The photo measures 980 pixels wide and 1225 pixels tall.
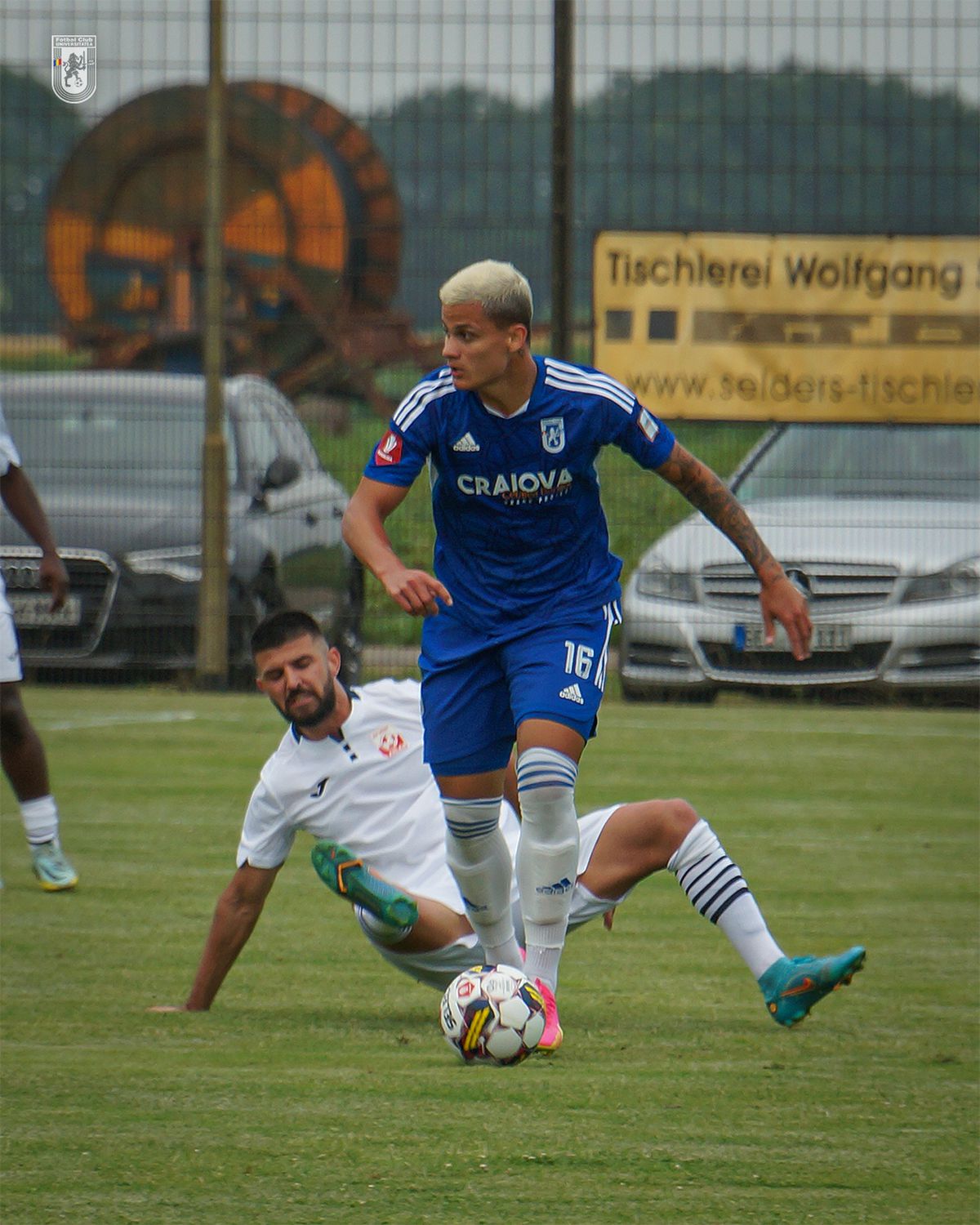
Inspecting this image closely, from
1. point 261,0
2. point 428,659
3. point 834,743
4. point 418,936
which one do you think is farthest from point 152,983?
point 261,0

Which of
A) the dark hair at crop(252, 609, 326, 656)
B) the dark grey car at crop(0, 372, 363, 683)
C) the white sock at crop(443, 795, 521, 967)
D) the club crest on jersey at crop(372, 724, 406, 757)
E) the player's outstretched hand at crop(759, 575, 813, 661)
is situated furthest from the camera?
the dark grey car at crop(0, 372, 363, 683)

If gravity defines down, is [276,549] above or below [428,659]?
below

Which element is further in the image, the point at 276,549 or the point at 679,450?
the point at 276,549

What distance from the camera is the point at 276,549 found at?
45.0 feet

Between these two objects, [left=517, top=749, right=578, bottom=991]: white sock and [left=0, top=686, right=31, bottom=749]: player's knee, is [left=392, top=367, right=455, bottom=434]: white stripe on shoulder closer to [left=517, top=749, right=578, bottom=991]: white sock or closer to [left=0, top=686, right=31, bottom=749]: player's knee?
[left=517, top=749, right=578, bottom=991]: white sock

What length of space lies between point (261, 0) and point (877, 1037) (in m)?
9.30

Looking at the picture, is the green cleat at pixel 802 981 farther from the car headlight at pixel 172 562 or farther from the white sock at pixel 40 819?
the car headlight at pixel 172 562

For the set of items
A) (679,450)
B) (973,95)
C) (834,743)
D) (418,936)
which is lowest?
(834,743)

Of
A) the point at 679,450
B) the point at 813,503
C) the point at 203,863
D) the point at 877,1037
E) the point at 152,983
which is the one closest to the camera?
the point at 679,450

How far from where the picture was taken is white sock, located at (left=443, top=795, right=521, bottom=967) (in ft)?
19.1

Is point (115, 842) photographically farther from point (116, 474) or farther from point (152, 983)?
point (116, 474)

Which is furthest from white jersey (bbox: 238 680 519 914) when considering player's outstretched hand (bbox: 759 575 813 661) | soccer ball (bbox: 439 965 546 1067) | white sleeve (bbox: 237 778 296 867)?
player's outstretched hand (bbox: 759 575 813 661)

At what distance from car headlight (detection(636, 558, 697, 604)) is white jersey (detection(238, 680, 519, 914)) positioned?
250 inches

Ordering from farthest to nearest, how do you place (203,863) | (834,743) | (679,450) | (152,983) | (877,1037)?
(834,743) → (203,863) → (152,983) → (877,1037) → (679,450)
